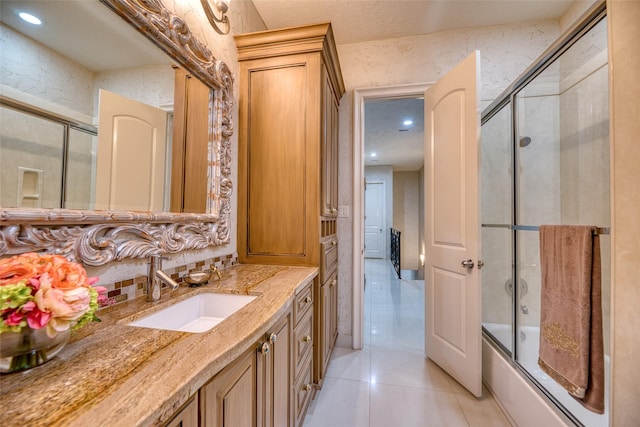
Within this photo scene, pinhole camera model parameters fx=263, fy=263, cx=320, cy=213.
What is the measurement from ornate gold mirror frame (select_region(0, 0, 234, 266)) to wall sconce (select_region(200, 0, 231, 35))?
0.20 meters

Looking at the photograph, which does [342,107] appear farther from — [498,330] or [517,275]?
[498,330]

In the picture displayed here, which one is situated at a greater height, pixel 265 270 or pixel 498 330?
pixel 265 270

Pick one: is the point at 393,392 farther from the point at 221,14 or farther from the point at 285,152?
the point at 221,14

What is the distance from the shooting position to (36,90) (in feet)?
2.39

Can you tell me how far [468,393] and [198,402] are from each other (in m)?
1.87

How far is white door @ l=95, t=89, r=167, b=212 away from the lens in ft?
2.92

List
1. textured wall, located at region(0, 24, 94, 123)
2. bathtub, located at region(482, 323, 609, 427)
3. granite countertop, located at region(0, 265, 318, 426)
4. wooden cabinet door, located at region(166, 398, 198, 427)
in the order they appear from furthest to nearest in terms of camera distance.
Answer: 1. bathtub, located at region(482, 323, 609, 427)
2. textured wall, located at region(0, 24, 94, 123)
3. wooden cabinet door, located at region(166, 398, 198, 427)
4. granite countertop, located at region(0, 265, 318, 426)

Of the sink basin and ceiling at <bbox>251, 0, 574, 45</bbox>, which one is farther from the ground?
ceiling at <bbox>251, 0, 574, 45</bbox>

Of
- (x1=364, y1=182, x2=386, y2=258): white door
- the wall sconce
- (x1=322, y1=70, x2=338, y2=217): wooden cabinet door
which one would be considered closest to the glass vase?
(x1=322, y1=70, x2=338, y2=217): wooden cabinet door

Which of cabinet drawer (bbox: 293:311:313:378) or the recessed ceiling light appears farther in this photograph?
cabinet drawer (bbox: 293:311:313:378)

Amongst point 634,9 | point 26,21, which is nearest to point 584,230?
point 634,9

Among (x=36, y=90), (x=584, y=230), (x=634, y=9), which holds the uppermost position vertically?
(x=634, y=9)

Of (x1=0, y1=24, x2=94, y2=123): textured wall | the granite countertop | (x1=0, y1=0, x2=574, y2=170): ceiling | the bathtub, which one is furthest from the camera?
the bathtub

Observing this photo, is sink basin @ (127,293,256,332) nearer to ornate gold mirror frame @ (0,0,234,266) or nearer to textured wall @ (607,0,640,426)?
ornate gold mirror frame @ (0,0,234,266)
